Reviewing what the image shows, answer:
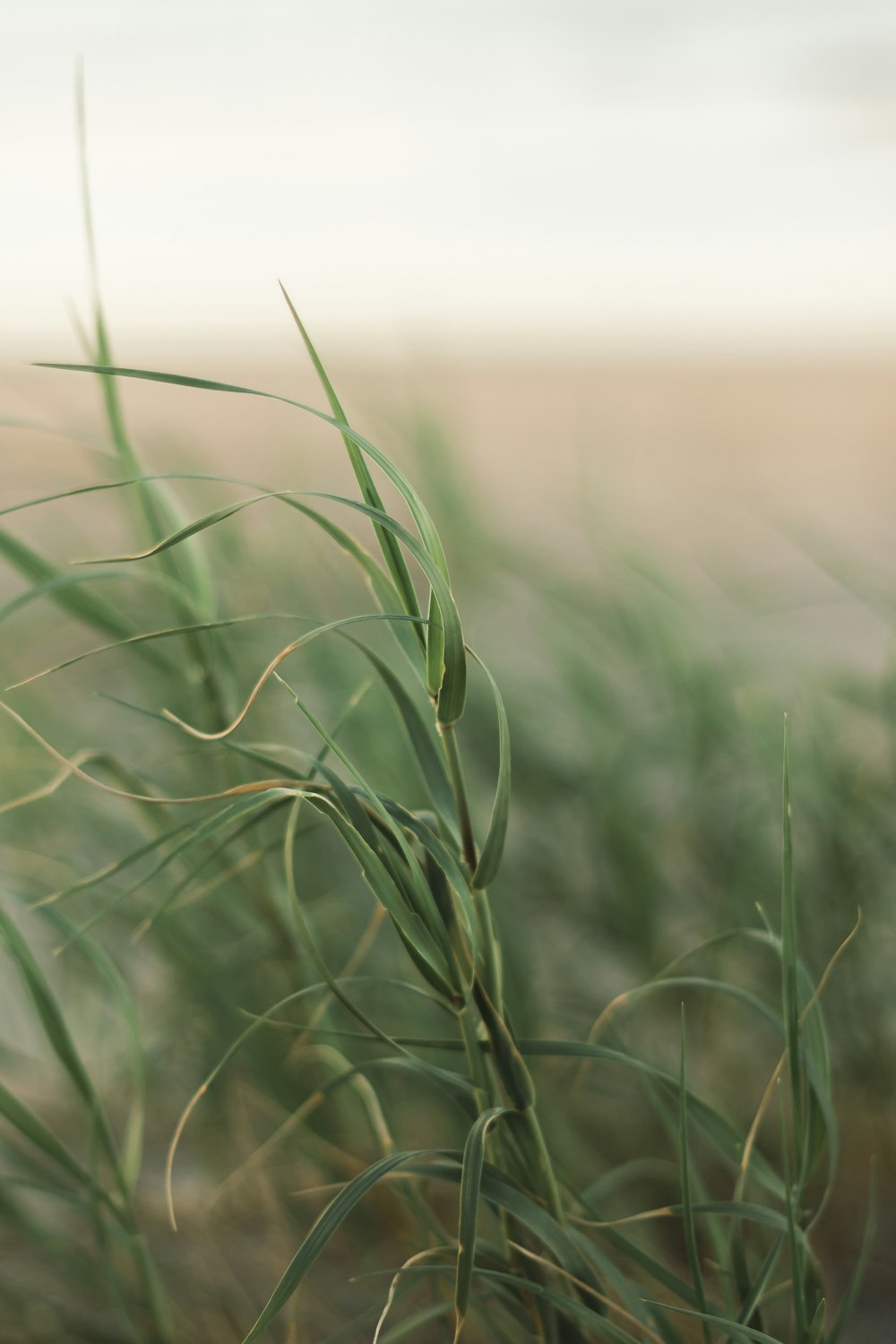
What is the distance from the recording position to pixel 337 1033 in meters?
0.20

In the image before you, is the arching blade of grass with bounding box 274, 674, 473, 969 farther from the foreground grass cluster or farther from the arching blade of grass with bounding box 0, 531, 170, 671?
the arching blade of grass with bounding box 0, 531, 170, 671

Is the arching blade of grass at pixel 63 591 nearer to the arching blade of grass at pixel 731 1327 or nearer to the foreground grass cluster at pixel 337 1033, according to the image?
the foreground grass cluster at pixel 337 1033

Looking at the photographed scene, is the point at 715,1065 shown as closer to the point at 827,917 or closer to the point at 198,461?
the point at 827,917

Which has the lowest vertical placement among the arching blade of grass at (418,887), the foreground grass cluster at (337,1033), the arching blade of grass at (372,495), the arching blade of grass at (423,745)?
the foreground grass cluster at (337,1033)

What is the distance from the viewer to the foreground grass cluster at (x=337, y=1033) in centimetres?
19

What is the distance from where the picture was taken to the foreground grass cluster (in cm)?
A: 19

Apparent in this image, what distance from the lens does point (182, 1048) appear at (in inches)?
17.3

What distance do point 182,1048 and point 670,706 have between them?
248 mm

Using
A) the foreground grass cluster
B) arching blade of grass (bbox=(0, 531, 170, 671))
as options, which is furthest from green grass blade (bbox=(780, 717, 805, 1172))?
arching blade of grass (bbox=(0, 531, 170, 671))

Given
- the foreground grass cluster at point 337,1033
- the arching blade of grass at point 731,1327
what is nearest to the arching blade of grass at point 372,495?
the foreground grass cluster at point 337,1033

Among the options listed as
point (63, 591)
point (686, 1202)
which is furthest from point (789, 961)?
point (63, 591)

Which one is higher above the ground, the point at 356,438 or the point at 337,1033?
the point at 356,438

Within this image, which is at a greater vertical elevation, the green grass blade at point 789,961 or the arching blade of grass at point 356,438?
the arching blade of grass at point 356,438

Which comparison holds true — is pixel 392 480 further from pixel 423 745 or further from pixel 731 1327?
pixel 731 1327
